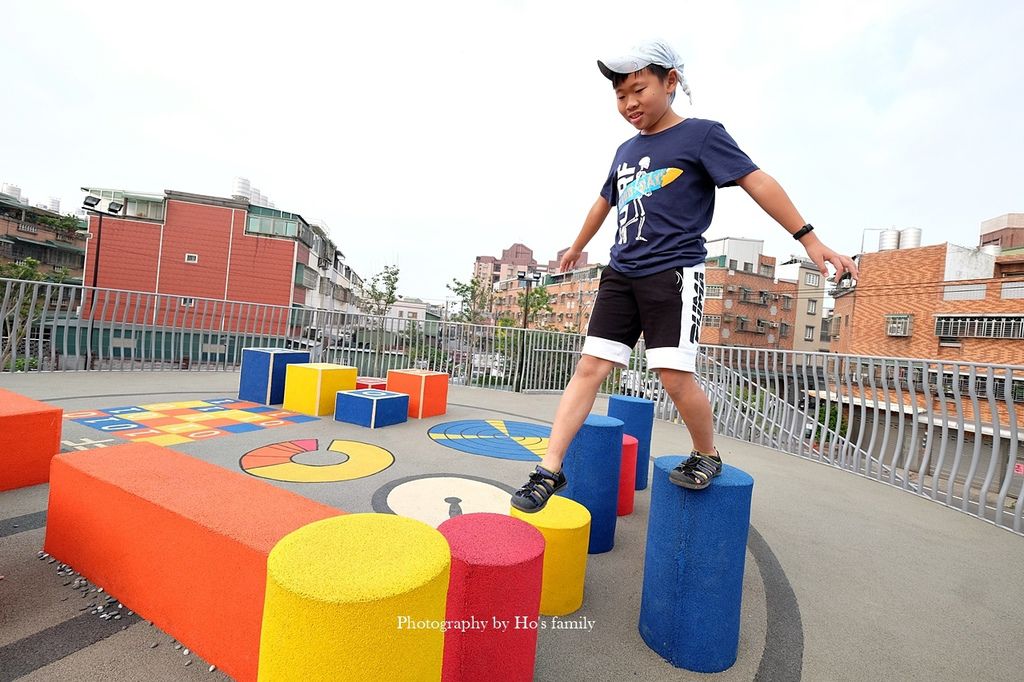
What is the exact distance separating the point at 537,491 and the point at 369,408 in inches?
136

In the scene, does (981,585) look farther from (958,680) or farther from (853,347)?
(853,347)

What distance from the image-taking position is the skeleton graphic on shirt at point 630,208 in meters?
1.99

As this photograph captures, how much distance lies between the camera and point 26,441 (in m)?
→ 2.60

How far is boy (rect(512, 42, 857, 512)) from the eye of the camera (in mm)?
1844

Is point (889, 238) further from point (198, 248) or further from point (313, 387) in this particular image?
point (198, 248)

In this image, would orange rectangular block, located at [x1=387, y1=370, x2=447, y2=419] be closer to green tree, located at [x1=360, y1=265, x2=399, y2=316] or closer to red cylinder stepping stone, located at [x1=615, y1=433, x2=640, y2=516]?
red cylinder stepping stone, located at [x1=615, y1=433, x2=640, y2=516]

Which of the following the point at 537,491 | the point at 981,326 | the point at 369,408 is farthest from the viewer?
the point at 981,326

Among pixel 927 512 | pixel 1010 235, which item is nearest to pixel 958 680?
pixel 927 512

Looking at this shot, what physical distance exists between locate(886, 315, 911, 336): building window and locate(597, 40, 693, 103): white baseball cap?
37776mm

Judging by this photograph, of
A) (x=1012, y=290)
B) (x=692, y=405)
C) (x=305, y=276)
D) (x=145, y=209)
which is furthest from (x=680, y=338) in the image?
(x=145, y=209)

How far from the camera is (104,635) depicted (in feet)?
5.00

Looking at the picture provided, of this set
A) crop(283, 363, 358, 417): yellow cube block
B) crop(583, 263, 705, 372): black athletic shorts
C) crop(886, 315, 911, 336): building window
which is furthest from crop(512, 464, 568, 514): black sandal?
crop(886, 315, 911, 336): building window

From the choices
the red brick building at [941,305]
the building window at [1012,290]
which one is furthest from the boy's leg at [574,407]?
the building window at [1012,290]

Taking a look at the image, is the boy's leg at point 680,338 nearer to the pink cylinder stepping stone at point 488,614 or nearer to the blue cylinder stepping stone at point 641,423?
the pink cylinder stepping stone at point 488,614
